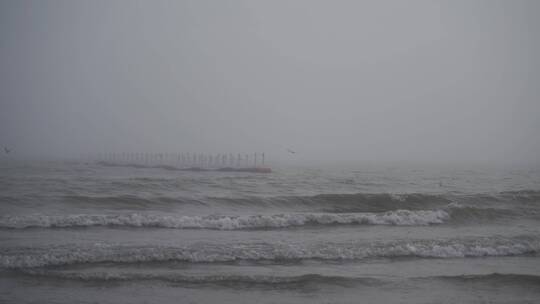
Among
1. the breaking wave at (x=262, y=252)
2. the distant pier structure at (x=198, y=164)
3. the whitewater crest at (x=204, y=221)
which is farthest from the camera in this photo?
the distant pier structure at (x=198, y=164)

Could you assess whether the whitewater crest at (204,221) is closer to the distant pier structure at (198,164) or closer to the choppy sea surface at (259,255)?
the choppy sea surface at (259,255)

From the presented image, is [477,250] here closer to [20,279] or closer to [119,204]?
[20,279]

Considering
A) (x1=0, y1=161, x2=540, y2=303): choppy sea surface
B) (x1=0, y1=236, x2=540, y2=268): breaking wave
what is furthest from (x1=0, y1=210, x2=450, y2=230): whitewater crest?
(x1=0, y1=236, x2=540, y2=268): breaking wave

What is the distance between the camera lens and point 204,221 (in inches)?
639

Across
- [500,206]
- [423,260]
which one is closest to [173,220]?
[423,260]

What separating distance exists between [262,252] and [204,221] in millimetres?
5384

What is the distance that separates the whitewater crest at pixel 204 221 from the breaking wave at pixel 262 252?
3.81 meters

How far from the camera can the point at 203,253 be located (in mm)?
11055

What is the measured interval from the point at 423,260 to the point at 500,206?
1438cm

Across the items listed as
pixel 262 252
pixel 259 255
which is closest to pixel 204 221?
pixel 262 252

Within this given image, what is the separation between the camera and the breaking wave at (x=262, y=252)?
33.2 ft

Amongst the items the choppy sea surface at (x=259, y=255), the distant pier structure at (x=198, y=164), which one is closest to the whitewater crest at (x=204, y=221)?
the choppy sea surface at (x=259, y=255)

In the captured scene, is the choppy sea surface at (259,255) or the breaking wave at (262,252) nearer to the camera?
the choppy sea surface at (259,255)

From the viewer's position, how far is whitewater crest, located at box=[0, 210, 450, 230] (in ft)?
49.3
